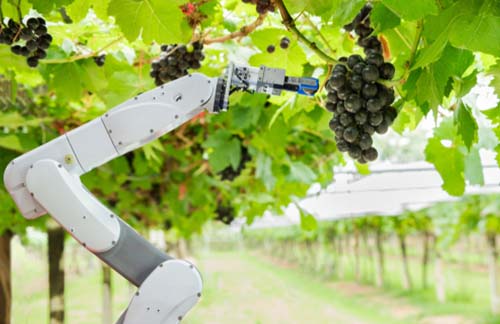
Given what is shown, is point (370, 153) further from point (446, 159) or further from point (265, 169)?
point (265, 169)

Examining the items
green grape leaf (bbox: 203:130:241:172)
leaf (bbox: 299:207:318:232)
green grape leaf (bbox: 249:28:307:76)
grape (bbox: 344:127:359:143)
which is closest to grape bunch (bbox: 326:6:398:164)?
grape (bbox: 344:127:359:143)

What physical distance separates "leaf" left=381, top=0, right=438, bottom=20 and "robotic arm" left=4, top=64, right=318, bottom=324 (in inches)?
15.2

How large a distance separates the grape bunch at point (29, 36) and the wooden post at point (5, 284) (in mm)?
3919

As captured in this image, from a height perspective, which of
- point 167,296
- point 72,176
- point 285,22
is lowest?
point 167,296

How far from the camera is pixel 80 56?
2123mm

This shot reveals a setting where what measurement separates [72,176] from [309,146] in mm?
2928

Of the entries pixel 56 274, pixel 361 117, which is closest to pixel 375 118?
pixel 361 117

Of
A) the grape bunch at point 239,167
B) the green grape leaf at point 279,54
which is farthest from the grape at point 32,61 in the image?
the grape bunch at point 239,167

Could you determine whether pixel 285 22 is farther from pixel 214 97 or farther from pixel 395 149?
pixel 395 149

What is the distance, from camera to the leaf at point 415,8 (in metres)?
1.15

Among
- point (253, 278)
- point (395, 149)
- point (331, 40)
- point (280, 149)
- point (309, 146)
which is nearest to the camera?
point (331, 40)

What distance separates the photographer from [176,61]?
6.48 feet

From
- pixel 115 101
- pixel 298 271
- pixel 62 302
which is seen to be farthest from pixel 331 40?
pixel 298 271

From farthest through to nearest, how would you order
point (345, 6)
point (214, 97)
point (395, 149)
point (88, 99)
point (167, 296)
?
point (395, 149)
point (88, 99)
point (214, 97)
point (167, 296)
point (345, 6)
